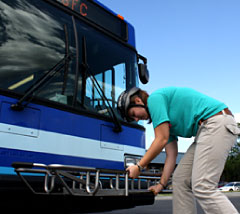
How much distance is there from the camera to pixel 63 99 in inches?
156

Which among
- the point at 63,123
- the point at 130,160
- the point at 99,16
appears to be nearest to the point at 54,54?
the point at 63,123

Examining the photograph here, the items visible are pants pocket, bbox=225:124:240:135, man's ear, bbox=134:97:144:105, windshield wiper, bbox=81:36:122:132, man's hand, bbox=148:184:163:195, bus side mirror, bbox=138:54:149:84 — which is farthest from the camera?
bus side mirror, bbox=138:54:149:84

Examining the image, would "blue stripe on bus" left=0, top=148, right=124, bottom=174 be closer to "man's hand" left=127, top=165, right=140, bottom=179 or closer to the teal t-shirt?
"man's hand" left=127, top=165, right=140, bottom=179

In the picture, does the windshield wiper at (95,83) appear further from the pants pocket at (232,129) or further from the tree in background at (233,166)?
the tree in background at (233,166)

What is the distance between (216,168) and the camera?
266 cm

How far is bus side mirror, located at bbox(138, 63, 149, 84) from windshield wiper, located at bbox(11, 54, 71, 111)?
61.8 inches

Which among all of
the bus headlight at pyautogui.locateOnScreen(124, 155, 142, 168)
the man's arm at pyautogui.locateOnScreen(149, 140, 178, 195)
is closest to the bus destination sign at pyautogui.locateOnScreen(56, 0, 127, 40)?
the bus headlight at pyautogui.locateOnScreen(124, 155, 142, 168)

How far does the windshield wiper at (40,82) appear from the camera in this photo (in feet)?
11.3

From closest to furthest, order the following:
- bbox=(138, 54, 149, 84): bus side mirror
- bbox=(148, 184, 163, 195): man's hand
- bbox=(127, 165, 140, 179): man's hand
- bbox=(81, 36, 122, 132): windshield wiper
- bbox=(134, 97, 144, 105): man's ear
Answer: bbox=(127, 165, 140, 179): man's hand → bbox=(134, 97, 144, 105): man's ear → bbox=(148, 184, 163, 195): man's hand → bbox=(81, 36, 122, 132): windshield wiper → bbox=(138, 54, 149, 84): bus side mirror

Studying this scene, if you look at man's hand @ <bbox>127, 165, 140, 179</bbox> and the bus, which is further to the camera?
the bus

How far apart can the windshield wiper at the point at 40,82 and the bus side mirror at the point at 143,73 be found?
5.15 feet

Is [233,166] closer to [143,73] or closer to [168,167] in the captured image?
[143,73]

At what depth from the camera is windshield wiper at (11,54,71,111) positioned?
11.3 ft

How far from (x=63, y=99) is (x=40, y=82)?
35cm
